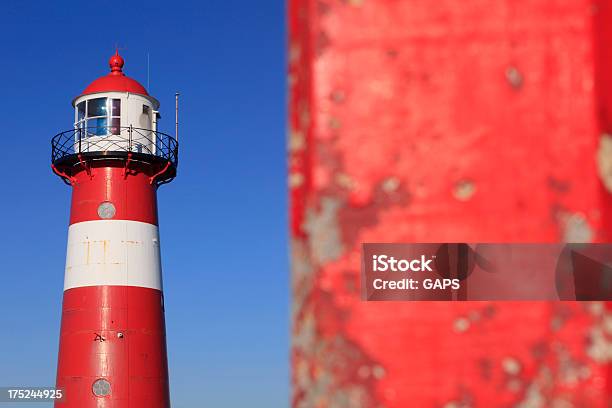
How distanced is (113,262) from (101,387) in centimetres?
214

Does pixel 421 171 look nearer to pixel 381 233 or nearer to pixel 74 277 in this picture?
pixel 381 233

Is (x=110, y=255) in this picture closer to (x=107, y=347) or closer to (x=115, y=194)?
(x=115, y=194)

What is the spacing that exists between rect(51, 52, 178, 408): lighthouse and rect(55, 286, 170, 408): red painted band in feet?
0.06

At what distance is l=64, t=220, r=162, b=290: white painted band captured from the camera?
1581 cm

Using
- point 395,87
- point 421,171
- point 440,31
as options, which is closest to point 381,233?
point 421,171

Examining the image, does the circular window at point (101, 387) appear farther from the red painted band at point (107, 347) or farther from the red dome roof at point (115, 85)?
the red dome roof at point (115, 85)

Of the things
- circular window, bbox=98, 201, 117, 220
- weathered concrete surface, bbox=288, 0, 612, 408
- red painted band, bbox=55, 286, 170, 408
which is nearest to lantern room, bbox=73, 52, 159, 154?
circular window, bbox=98, 201, 117, 220

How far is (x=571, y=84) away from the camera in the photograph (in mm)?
1708

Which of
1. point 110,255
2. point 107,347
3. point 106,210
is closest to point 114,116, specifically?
point 106,210

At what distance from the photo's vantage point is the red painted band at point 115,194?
53.5 feet

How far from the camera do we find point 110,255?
51.8 feet

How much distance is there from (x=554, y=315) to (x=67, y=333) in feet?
49.7

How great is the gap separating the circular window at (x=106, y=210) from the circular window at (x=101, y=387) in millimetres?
2842

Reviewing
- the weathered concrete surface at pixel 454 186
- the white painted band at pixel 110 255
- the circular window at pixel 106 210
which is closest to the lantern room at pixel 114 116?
the circular window at pixel 106 210
